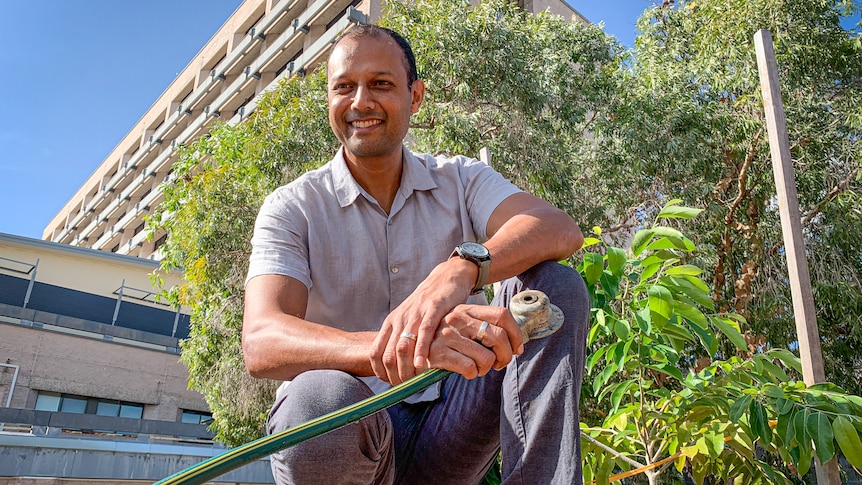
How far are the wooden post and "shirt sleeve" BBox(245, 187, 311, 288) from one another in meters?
2.01

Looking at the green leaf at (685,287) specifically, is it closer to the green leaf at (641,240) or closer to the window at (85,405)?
the green leaf at (641,240)

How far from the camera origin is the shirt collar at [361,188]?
160 cm

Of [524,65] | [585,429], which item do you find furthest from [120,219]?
[585,429]

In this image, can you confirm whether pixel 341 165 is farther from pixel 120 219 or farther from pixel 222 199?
pixel 120 219

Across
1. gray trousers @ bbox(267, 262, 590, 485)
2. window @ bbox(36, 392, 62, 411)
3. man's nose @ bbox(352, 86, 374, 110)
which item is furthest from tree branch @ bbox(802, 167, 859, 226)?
window @ bbox(36, 392, 62, 411)

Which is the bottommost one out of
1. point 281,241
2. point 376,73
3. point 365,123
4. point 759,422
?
point 759,422

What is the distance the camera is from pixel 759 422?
7.02ft

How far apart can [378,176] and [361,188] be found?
0.06 m

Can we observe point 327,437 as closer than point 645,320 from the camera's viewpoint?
Yes

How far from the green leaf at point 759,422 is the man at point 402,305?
3.91 feet

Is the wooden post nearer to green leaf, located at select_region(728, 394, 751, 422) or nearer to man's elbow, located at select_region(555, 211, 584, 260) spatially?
green leaf, located at select_region(728, 394, 751, 422)

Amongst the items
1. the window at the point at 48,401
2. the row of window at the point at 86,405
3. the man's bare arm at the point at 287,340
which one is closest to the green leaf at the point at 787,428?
the man's bare arm at the point at 287,340

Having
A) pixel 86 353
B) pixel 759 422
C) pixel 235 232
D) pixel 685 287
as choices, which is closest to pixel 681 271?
pixel 685 287

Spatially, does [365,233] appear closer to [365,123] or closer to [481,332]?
[365,123]
